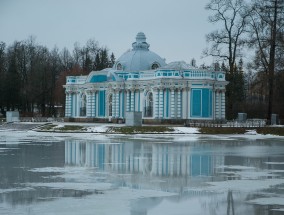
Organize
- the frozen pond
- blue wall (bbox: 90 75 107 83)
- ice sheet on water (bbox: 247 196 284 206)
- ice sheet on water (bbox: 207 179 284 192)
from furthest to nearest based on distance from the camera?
blue wall (bbox: 90 75 107 83), ice sheet on water (bbox: 207 179 284 192), ice sheet on water (bbox: 247 196 284 206), the frozen pond

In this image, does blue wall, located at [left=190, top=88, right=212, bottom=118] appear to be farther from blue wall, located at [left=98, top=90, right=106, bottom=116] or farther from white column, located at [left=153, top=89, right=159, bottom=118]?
blue wall, located at [left=98, top=90, right=106, bottom=116]

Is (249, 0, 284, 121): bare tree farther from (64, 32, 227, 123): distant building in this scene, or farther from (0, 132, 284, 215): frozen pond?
(0, 132, 284, 215): frozen pond

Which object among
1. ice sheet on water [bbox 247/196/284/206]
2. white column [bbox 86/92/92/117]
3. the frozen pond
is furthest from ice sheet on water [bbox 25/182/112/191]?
white column [bbox 86/92/92/117]

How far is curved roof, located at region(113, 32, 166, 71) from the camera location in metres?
67.6

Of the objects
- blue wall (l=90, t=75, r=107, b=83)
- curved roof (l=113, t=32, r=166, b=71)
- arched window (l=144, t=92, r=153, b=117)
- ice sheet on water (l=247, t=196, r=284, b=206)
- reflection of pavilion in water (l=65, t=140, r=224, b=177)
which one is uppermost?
curved roof (l=113, t=32, r=166, b=71)

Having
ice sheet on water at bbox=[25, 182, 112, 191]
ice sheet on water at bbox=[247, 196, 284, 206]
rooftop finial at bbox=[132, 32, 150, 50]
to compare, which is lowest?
ice sheet on water at bbox=[247, 196, 284, 206]

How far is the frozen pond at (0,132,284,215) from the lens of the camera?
1156cm

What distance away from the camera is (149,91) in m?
62.6

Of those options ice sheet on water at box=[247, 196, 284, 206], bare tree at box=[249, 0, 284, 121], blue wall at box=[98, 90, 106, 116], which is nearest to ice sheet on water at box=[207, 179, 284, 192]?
ice sheet on water at box=[247, 196, 284, 206]

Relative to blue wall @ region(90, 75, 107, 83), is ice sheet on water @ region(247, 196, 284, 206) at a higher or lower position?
lower

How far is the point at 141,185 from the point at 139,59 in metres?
53.8

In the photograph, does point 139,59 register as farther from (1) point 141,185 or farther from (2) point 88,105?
(1) point 141,185

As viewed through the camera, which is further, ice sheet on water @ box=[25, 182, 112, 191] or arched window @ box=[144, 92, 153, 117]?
arched window @ box=[144, 92, 153, 117]

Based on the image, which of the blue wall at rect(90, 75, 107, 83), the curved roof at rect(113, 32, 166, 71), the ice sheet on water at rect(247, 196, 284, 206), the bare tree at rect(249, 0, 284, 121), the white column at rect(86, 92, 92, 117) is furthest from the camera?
the white column at rect(86, 92, 92, 117)
